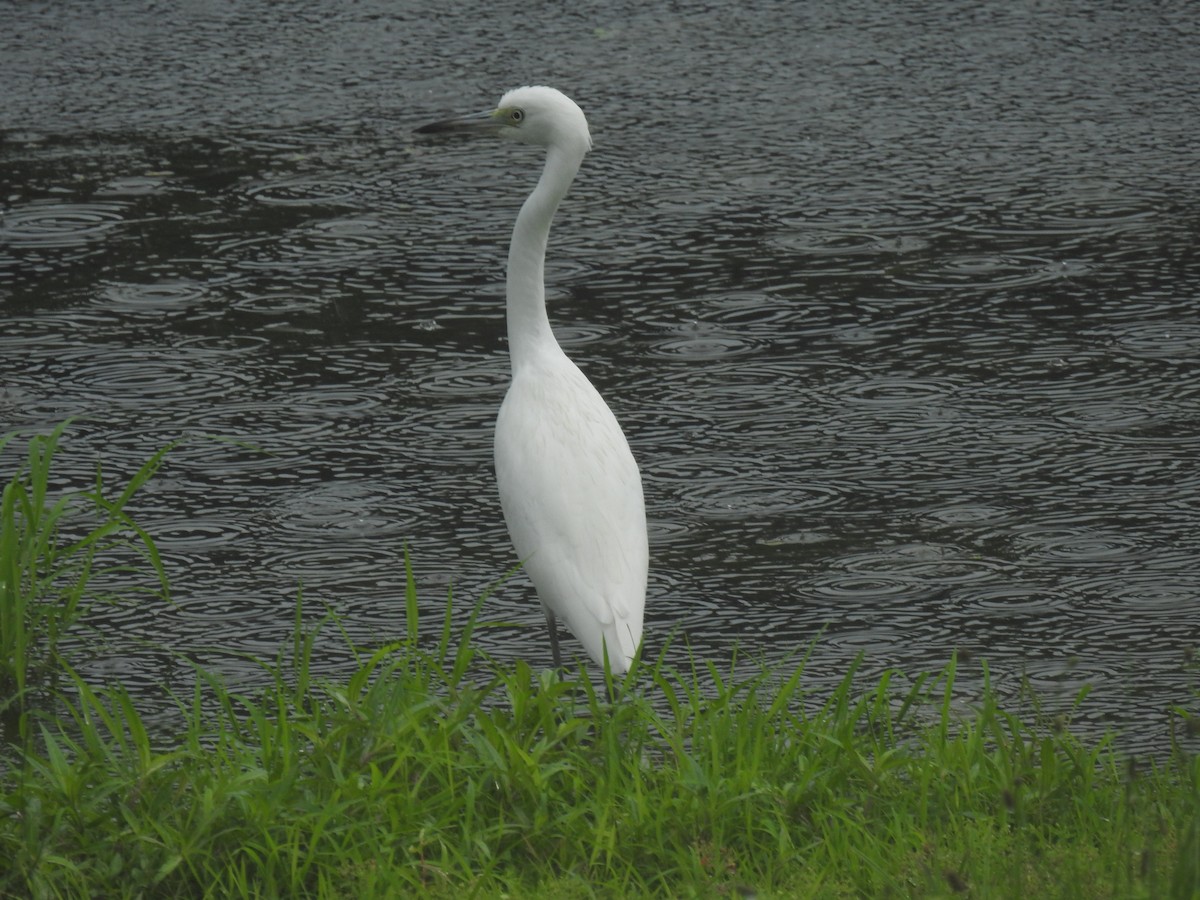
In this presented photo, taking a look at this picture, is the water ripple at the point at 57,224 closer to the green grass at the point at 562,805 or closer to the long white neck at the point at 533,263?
the long white neck at the point at 533,263

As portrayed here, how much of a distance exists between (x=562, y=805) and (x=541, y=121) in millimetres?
1889

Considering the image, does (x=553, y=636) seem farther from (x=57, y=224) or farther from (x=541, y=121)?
(x=57, y=224)

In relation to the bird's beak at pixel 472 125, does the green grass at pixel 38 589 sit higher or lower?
lower

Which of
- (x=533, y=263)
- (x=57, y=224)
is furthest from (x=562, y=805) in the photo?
(x=57, y=224)

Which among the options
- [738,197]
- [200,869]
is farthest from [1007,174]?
[200,869]

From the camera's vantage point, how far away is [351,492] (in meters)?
4.93

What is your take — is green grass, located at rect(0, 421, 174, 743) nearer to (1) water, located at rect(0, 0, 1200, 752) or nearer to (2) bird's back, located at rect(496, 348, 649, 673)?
(1) water, located at rect(0, 0, 1200, 752)

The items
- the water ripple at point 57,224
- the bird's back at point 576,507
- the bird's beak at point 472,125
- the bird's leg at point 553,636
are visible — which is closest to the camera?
the bird's back at point 576,507

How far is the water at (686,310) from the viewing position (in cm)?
440

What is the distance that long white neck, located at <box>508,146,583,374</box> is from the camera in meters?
4.39

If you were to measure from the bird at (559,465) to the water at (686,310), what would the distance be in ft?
1.46

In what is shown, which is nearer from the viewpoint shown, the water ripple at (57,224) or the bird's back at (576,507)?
the bird's back at (576,507)

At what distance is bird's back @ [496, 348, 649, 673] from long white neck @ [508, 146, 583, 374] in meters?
0.13

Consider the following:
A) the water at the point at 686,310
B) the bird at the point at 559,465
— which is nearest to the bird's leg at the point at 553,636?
the bird at the point at 559,465
